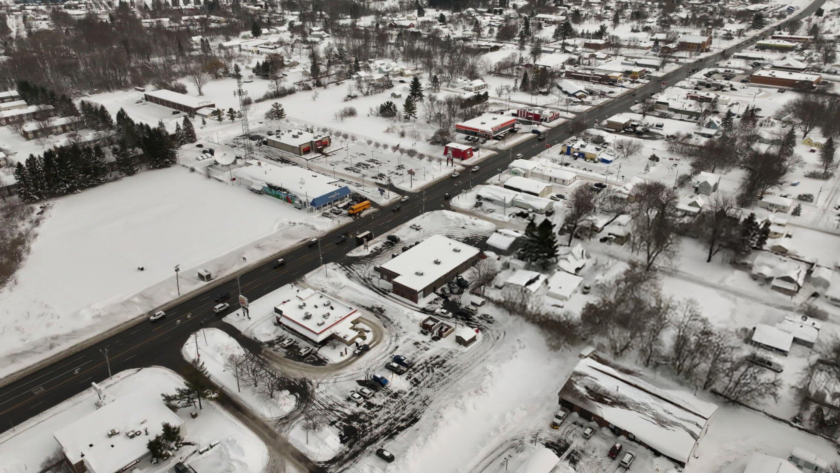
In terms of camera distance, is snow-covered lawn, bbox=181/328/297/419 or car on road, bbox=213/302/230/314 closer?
snow-covered lawn, bbox=181/328/297/419

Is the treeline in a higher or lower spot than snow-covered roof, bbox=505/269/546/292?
higher

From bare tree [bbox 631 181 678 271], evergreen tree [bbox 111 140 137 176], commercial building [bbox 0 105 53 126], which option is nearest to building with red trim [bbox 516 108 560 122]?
bare tree [bbox 631 181 678 271]

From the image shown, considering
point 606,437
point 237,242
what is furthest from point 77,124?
point 606,437

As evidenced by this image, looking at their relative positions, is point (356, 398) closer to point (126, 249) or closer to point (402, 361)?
point (402, 361)

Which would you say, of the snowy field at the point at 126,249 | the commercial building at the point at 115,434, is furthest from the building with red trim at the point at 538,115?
the commercial building at the point at 115,434

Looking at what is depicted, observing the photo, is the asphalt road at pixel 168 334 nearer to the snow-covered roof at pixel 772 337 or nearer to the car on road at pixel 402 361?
the car on road at pixel 402 361

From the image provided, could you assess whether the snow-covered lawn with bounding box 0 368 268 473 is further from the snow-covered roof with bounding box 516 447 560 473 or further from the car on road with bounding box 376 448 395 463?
the snow-covered roof with bounding box 516 447 560 473

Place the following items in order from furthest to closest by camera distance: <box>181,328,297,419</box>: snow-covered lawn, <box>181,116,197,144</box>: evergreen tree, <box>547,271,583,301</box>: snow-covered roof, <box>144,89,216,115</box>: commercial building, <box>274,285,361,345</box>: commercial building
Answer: <box>144,89,216,115</box>: commercial building
<box>181,116,197,144</box>: evergreen tree
<box>547,271,583,301</box>: snow-covered roof
<box>274,285,361,345</box>: commercial building
<box>181,328,297,419</box>: snow-covered lawn
